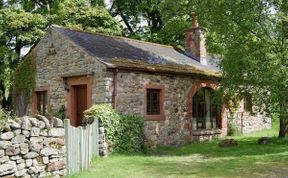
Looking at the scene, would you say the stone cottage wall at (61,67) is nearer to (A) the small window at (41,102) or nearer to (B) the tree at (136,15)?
(A) the small window at (41,102)

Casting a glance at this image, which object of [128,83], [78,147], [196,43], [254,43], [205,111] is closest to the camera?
[78,147]

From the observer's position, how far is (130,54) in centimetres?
1822

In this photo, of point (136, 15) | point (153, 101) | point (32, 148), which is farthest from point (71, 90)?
point (136, 15)

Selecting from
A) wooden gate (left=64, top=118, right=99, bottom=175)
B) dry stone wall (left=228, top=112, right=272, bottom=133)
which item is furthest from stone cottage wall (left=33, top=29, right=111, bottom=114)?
dry stone wall (left=228, top=112, right=272, bottom=133)

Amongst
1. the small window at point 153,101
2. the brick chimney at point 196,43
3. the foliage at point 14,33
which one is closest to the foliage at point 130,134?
the small window at point 153,101

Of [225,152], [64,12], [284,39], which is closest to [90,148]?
[225,152]

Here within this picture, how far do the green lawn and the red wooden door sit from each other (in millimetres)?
3786

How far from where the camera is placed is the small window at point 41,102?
19616 mm

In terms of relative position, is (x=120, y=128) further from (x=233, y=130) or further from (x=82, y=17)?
(x=82, y=17)

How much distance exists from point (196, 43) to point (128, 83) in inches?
351

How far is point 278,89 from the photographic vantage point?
15016 mm

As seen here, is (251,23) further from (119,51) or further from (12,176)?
(12,176)

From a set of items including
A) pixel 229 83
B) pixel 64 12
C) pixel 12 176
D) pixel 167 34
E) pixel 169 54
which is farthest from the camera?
pixel 167 34

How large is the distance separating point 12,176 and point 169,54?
14049 mm
